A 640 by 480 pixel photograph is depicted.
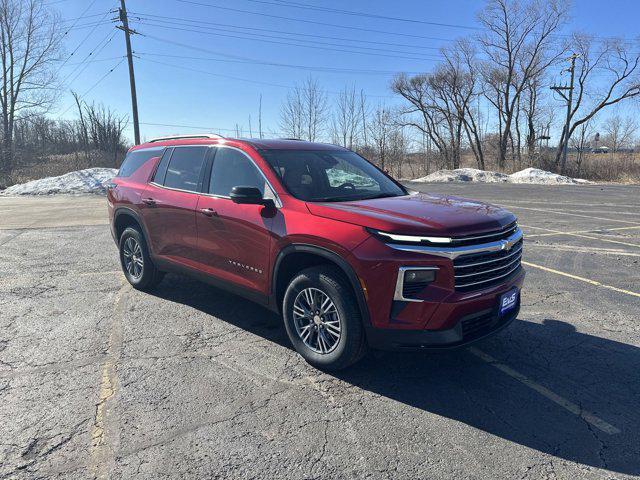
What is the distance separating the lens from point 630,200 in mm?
17453

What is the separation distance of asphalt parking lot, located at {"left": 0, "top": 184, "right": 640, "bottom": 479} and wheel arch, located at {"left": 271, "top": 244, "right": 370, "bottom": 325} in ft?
1.95

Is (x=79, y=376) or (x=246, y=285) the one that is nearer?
(x=79, y=376)

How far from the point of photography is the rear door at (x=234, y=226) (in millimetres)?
3930

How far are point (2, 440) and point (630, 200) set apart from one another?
20.4 meters

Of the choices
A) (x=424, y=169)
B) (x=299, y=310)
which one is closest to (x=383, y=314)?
(x=299, y=310)

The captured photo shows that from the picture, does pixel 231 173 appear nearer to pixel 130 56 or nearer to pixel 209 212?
pixel 209 212

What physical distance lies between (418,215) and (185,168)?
2833 millimetres

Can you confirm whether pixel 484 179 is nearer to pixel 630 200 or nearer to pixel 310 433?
pixel 630 200

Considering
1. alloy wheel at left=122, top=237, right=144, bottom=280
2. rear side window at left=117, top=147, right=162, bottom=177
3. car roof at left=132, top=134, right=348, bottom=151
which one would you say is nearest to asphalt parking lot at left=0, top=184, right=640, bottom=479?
alloy wheel at left=122, top=237, right=144, bottom=280

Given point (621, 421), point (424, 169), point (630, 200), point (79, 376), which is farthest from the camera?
point (424, 169)

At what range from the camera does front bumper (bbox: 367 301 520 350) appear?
3.07 metres

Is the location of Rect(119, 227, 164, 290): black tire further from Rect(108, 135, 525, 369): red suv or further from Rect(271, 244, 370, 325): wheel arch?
Rect(271, 244, 370, 325): wheel arch

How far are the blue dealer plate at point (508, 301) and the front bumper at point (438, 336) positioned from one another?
0.10 meters

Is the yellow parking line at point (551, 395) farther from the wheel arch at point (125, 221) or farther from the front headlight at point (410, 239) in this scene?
the wheel arch at point (125, 221)
